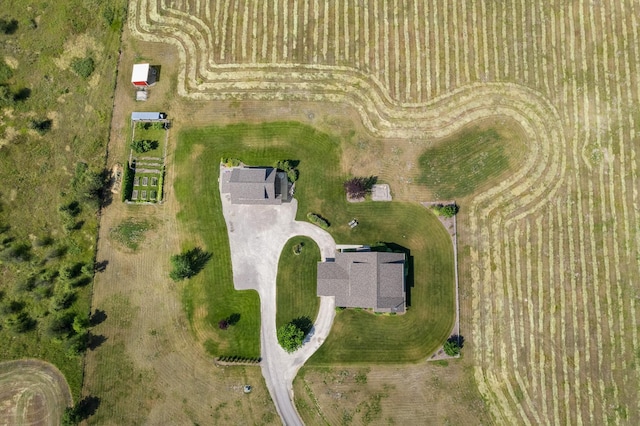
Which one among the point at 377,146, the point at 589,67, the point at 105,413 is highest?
the point at 589,67

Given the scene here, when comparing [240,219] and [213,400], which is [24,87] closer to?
[240,219]

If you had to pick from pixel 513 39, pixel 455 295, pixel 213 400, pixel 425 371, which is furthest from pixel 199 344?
pixel 513 39

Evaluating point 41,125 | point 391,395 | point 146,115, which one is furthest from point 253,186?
point 41,125

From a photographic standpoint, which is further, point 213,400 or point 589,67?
point 589,67

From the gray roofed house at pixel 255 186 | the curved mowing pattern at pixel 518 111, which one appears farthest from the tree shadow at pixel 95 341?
the curved mowing pattern at pixel 518 111

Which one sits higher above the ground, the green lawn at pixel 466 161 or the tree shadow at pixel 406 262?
the green lawn at pixel 466 161

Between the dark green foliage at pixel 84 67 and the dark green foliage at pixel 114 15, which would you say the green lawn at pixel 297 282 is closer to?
the dark green foliage at pixel 84 67

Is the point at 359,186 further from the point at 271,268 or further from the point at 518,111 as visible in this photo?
the point at 518,111
